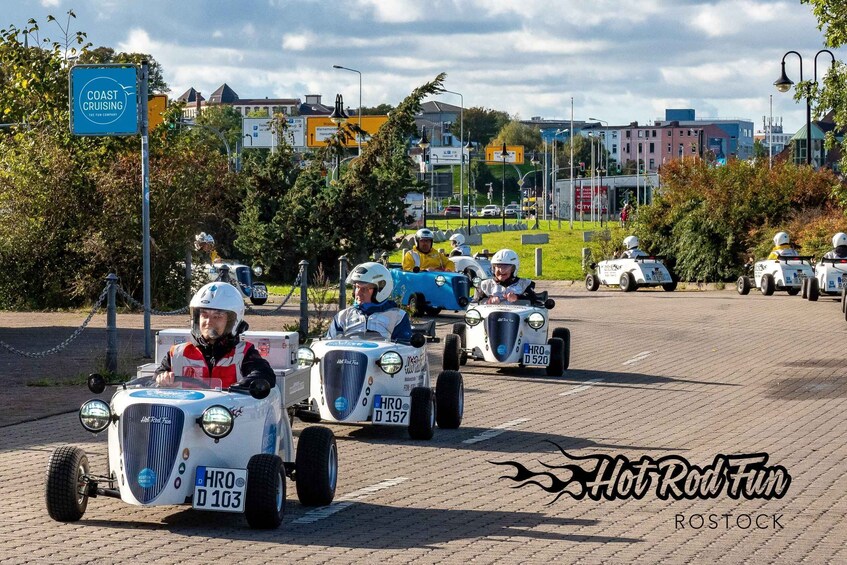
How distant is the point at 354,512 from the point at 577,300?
1125 inches

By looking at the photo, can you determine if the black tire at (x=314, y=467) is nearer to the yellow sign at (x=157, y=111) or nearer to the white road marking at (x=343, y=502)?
the white road marking at (x=343, y=502)

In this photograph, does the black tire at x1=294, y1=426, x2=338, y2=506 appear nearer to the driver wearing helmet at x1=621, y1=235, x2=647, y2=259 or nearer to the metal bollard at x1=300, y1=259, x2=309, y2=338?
the metal bollard at x1=300, y1=259, x2=309, y2=338

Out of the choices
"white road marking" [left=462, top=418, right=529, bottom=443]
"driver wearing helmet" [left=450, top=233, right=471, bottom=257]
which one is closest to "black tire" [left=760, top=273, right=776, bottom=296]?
"driver wearing helmet" [left=450, top=233, right=471, bottom=257]

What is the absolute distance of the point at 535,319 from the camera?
18578 mm

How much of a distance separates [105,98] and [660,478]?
1244 centimetres

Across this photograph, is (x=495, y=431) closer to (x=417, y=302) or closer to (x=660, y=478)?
(x=660, y=478)

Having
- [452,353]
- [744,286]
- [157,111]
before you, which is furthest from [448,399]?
[744,286]

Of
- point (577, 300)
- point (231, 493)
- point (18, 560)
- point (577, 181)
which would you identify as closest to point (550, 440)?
point (231, 493)

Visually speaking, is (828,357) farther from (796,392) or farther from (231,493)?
(231,493)

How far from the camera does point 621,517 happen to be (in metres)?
9.77

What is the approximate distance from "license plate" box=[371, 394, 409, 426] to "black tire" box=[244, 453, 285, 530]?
407 cm

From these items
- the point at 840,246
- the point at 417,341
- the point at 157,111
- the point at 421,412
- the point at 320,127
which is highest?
the point at 320,127

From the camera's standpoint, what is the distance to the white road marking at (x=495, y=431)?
13508 millimetres

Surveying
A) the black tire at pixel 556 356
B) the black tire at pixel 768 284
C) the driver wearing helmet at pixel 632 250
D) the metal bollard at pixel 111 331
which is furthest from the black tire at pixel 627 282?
the metal bollard at pixel 111 331
